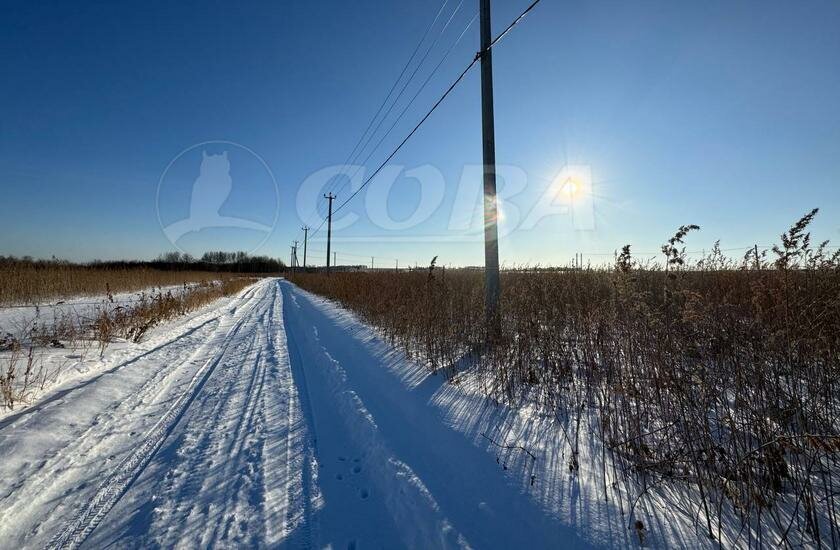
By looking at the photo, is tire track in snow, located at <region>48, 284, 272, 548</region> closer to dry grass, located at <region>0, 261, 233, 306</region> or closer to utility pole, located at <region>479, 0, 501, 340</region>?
utility pole, located at <region>479, 0, 501, 340</region>

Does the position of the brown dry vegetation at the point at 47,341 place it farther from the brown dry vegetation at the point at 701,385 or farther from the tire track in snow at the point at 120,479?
the brown dry vegetation at the point at 701,385

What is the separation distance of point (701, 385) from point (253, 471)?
304cm

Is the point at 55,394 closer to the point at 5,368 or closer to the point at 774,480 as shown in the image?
the point at 5,368

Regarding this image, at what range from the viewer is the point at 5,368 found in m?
3.75

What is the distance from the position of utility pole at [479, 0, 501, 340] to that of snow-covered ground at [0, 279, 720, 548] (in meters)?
2.03

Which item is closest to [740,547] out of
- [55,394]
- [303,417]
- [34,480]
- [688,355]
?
[688,355]

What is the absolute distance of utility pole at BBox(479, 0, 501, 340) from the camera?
5.04 metres

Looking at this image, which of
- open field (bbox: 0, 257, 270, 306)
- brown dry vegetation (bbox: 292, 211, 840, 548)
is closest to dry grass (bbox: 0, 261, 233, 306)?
open field (bbox: 0, 257, 270, 306)

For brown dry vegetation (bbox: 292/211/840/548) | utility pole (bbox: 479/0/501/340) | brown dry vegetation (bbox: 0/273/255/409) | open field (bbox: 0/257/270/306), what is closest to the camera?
brown dry vegetation (bbox: 292/211/840/548)

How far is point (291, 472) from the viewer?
2148 mm

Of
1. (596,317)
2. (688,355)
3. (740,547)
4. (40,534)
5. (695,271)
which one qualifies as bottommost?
(40,534)

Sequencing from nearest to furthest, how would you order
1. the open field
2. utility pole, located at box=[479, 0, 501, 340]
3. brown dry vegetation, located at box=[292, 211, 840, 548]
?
brown dry vegetation, located at box=[292, 211, 840, 548], utility pole, located at box=[479, 0, 501, 340], the open field

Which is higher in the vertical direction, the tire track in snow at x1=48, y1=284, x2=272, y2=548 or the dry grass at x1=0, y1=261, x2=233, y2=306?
the dry grass at x1=0, y1=261, x2=233, y2=306

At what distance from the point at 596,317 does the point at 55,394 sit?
5.84 metres
